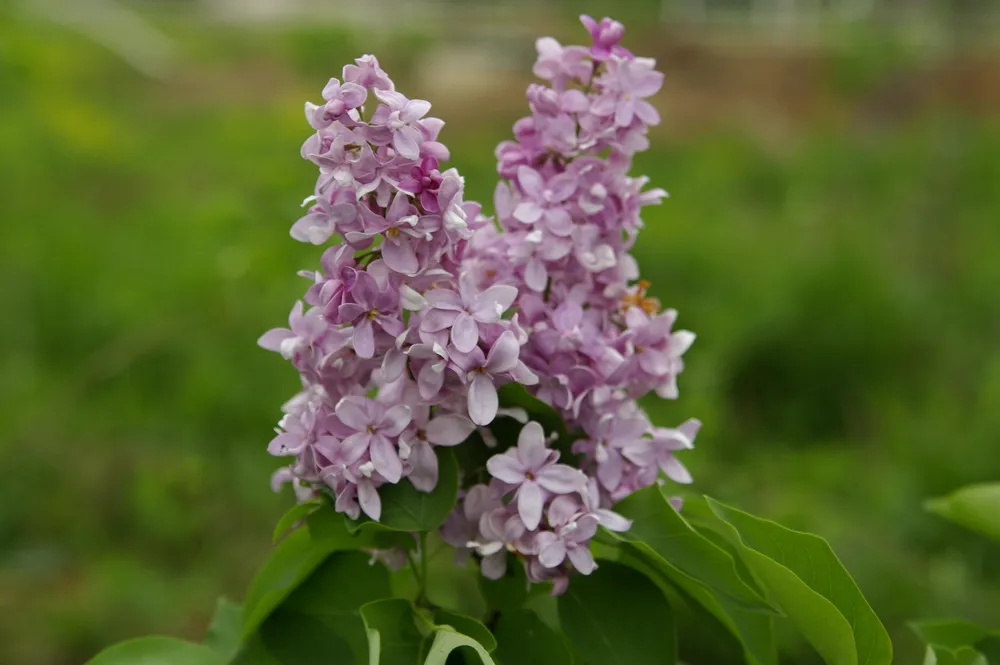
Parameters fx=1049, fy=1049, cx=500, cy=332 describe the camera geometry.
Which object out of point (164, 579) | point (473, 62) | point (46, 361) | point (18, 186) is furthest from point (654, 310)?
point (473, 62)

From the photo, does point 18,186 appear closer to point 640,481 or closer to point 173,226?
point 173,226

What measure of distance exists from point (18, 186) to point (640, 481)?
280 centimetres

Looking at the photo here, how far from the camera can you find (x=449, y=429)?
45 centimetres

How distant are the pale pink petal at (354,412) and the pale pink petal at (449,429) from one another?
0.03m

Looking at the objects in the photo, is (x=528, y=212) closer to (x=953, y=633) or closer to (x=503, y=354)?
(x=503, y=354)

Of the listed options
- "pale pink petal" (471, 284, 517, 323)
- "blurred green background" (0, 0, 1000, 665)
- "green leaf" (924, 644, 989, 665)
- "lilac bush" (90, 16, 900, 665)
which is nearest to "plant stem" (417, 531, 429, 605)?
"lilac bush" (90, 16, 900, 665)

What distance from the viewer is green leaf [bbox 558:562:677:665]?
0.47 meters

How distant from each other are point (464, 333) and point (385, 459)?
6 cm

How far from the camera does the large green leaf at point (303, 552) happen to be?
0.46 metres

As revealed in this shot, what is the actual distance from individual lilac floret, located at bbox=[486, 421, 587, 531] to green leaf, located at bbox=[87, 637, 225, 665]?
0.16m

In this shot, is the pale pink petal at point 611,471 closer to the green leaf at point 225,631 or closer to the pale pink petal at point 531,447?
the pale pink petal at point 531,447

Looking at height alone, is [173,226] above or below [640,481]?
above

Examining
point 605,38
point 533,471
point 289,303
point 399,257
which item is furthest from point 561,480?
point 289,303

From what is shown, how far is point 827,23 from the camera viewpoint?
5.57 metres
